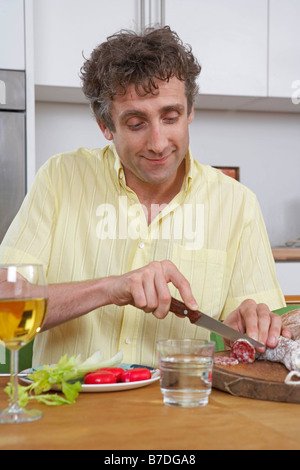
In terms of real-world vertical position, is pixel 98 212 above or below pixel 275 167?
below

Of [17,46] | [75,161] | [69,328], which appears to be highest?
[17,46]

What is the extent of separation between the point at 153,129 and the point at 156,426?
36.4 inches

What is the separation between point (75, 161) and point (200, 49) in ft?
5.08

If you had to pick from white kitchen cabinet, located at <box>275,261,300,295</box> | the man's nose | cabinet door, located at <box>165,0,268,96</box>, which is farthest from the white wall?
the man's nose

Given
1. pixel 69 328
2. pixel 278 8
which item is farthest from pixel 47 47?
pixel 69 328

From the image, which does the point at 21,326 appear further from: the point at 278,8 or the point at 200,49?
the point at 278,8

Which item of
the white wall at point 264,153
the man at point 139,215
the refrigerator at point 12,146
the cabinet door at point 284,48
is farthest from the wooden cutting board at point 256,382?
the white wall at point 264,153

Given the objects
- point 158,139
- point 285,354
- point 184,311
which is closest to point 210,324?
point 184,311

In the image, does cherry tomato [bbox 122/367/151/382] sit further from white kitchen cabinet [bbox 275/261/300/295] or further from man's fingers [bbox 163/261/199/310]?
white kitchen cabinet [bbox 275/261/300/295]

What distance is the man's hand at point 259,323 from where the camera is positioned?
1.13m

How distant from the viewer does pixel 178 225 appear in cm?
172

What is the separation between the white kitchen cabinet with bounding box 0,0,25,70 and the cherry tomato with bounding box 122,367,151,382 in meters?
2.08

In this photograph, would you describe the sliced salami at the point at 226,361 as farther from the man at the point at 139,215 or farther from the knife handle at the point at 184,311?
the man at the point at 139,215

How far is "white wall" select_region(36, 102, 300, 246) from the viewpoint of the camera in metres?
3.49
